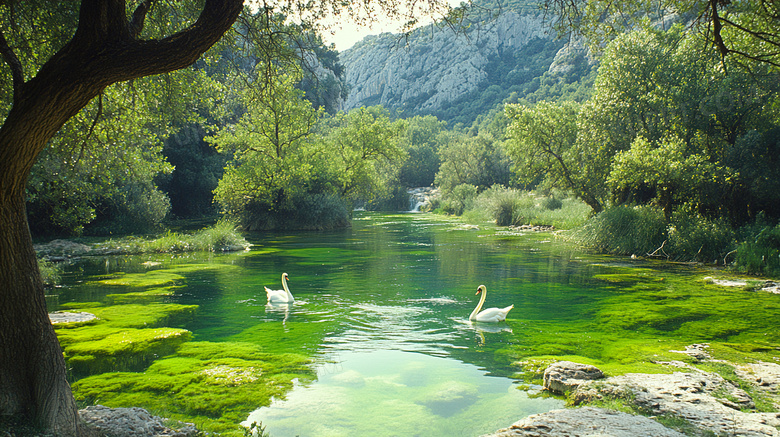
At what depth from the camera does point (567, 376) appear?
21.5 feet

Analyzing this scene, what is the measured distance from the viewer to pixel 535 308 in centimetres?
1188

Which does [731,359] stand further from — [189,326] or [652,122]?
[652,122]

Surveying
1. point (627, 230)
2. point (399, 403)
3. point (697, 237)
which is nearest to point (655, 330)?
point (399, 403)

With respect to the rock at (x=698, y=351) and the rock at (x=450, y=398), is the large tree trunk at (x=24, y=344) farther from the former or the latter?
the rock at (x=698, y=351)

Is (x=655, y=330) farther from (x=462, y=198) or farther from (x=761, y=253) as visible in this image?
(x=462, y=198)

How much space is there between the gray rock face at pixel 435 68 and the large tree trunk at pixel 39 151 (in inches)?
4681

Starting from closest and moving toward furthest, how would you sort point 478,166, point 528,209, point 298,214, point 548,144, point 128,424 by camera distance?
point 128,424 → point 548,144 → point 298,214 → point 528,209 → point 478,166

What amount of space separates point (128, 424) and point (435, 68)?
148 metres

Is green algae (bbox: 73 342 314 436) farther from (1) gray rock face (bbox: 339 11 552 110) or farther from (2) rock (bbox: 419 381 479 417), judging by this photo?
(1) gray rock face (bbox: 339 11 552 110)

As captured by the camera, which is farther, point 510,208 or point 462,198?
point 462,198

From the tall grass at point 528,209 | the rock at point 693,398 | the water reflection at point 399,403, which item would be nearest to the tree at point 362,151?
the tall grass at point 528,209

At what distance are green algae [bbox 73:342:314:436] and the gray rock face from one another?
117 m

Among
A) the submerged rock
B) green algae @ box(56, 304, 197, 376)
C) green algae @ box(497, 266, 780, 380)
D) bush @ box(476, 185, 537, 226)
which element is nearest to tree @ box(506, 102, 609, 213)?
bush @ box(476, 185, 537, 226)

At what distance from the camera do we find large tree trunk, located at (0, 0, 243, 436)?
4070 mm
